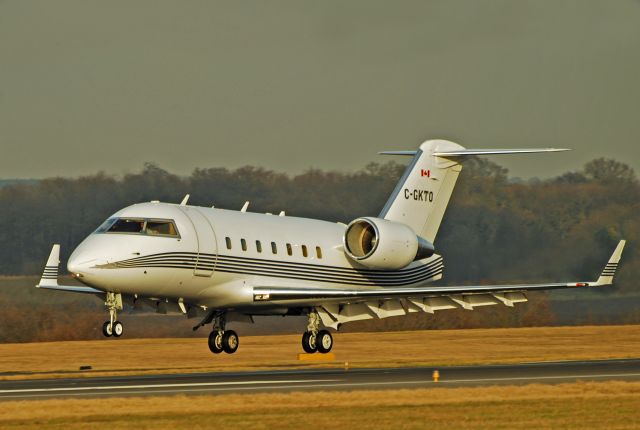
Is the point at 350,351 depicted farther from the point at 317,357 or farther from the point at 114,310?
the point at 114,310

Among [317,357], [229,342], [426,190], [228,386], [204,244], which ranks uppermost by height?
[426,190]

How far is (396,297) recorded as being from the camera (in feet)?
114

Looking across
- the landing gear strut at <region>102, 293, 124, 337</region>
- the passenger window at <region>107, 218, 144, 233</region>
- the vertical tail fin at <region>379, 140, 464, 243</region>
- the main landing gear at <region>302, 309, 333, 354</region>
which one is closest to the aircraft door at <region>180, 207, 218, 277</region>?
the passenger window at <region>107, 218, 144, 233</region>

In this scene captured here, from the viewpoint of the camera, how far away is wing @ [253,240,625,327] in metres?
33.5

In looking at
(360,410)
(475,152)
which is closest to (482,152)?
(475,152)

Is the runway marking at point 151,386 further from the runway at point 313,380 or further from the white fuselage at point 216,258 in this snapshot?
the white fuselage at point 216,258

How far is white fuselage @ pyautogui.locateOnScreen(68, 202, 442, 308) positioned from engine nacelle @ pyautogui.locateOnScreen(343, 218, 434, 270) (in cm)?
42

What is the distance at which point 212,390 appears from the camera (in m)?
26.8

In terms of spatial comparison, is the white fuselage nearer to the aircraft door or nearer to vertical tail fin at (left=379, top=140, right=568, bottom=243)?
the aircraft door

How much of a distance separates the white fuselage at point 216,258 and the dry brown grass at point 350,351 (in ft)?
10.9

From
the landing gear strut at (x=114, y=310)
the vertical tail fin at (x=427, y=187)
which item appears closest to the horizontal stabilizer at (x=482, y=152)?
the vertical tail fin at (x=427, y=187)

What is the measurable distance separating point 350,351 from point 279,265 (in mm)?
8693

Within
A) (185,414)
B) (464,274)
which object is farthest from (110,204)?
(185,414)

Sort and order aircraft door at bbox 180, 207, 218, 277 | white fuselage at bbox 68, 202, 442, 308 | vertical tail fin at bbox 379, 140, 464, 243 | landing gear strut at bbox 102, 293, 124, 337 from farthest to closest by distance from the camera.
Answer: vertical tail fin at bbox 379, 140, 464, 243, aircraft door at bbox 180, 207, 218, 277, white fuselage at bbox 68, 202, 442, 308, landing gear strut at bbox 102, 293, 124, 337
